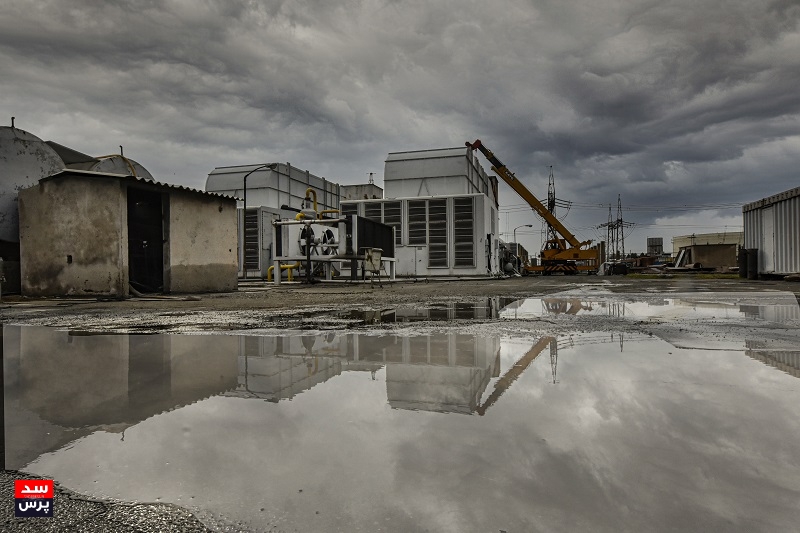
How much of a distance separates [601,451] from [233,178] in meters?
45.4

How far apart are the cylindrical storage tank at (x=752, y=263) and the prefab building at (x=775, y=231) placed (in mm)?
135

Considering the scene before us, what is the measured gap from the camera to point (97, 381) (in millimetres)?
2402

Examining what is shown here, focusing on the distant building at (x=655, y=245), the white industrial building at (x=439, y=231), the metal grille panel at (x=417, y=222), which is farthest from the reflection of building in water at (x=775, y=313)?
the distant building at (x=655, y=245)

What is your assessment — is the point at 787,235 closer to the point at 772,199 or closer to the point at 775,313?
the point at 772,199

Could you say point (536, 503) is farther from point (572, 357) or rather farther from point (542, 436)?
point (572, 357)

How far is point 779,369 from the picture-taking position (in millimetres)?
2430

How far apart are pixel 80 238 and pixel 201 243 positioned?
10.6 ft

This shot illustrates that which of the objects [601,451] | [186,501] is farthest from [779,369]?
[186,501]

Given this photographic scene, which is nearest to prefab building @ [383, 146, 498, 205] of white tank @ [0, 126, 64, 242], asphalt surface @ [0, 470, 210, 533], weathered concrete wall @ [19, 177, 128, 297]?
white tank @ [0, 126, 64, 242]

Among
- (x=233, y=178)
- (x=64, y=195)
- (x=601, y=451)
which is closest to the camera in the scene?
(x=601, y=451)

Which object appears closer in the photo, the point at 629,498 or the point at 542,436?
the point at 629,498

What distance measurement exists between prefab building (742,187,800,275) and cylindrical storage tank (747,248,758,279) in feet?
0.44

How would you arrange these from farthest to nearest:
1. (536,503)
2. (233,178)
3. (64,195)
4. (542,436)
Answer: (233,178) < (64,195) < (542,436) < (536,503)

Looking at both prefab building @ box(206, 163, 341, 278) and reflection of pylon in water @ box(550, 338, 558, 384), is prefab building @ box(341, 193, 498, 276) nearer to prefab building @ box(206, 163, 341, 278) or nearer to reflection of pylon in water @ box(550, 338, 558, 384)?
prefab building @ box(206, 163, 341, 278)
